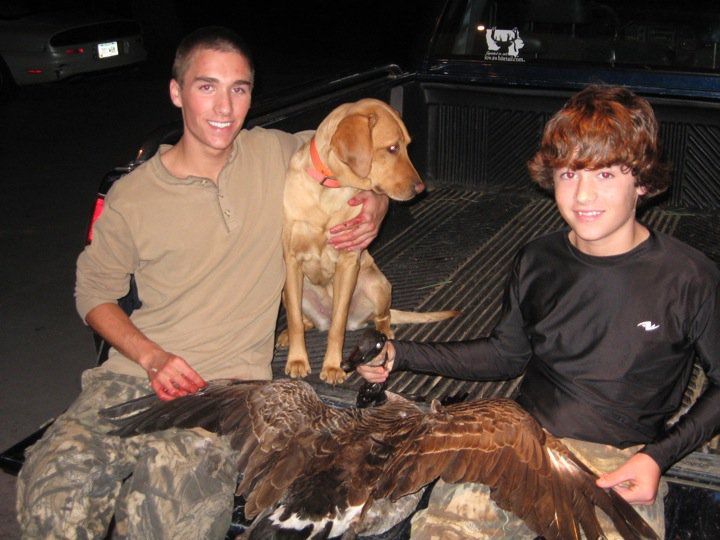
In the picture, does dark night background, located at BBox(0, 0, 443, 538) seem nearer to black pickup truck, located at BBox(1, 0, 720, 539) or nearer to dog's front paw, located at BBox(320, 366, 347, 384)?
black pickup truck, located at BBox(1, 0, 720, 539)

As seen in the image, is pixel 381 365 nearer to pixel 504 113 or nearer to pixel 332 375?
pixel 332 375

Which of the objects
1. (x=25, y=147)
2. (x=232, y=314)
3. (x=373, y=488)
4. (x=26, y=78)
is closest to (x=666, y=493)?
(x=373, y=488)

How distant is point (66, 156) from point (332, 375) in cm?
719

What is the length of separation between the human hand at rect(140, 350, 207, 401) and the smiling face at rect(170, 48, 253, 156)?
772 millimetres

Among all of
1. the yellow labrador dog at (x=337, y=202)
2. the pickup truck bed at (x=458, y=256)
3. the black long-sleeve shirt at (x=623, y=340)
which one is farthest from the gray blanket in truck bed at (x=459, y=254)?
the black long-sleeve shirt at (x=623, y=340)

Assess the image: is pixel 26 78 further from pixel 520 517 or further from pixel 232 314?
pixel 520 517

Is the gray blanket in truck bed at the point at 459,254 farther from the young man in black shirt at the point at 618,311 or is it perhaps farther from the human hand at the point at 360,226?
the young man in black shirt at the point at 618,311

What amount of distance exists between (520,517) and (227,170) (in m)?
1.58

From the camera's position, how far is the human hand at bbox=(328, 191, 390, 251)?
371 cm

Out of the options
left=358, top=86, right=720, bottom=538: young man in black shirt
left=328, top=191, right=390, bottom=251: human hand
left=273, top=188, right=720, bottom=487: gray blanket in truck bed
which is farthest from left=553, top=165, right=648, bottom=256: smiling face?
left=328, top=191, right=390, bottom=251: human hand

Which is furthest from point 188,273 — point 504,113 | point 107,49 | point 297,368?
point 107,49

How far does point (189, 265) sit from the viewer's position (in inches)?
116

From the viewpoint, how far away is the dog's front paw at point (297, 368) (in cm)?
367

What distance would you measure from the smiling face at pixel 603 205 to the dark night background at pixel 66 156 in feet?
5.52
